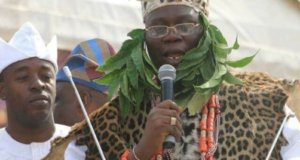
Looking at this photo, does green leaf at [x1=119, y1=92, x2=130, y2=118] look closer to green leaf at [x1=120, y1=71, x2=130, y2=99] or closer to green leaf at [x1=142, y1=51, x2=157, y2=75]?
green leaf at [x1=120, y1=71, x2=130, y2=99]

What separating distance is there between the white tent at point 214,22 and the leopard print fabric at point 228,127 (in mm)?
2786

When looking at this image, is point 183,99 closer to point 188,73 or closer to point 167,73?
point 188,73

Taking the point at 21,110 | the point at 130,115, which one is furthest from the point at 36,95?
the point at 130,115

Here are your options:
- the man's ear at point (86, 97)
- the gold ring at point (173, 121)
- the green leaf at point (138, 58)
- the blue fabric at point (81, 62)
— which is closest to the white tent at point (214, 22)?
the blue fabric at point (81, 62)

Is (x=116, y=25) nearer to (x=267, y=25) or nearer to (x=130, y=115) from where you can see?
Answer: (x=267, y=25)

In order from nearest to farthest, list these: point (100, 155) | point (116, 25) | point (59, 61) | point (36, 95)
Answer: point (100, 155), point (36, 95), point (116, 25), point (59, 61)

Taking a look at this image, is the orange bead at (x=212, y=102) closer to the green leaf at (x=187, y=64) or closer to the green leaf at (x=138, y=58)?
the green leaf at (x=187, y=64)

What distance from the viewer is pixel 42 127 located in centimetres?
630

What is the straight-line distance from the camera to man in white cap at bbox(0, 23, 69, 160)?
623cm

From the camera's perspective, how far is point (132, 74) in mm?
4785

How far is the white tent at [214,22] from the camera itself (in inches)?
296

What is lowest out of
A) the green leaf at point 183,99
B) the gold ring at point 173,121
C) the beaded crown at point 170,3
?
the green leaf at point 183,99

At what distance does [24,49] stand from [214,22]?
7.66ft

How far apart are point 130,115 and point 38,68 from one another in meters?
Result: 1.65
